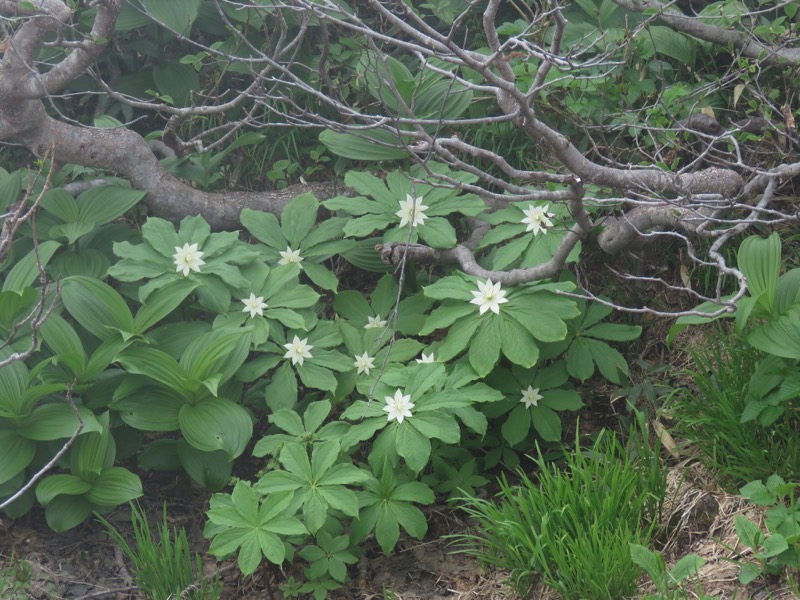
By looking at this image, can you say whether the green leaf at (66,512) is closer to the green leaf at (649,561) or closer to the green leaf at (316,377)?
the green leaf at (316,377)

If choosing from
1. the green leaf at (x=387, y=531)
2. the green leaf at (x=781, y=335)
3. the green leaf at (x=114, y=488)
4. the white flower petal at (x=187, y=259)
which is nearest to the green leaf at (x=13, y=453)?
the green leaf at (x=114, y=488)

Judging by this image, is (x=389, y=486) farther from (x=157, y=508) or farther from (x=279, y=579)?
(x=157, y=508)

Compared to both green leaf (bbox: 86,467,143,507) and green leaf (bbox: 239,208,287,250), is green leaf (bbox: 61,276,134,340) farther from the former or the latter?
green leaf (bbox: 239,208,287,250)

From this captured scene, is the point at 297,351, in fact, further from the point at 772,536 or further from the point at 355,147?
the point at 772,536

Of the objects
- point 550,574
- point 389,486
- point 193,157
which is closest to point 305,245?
point 193,157

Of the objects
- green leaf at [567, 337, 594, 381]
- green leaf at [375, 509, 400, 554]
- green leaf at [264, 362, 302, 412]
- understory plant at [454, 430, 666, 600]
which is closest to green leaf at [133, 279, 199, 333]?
green leaf at [264, 362, 302, 412]
